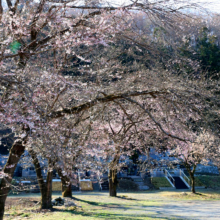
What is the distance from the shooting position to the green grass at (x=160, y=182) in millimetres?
21984

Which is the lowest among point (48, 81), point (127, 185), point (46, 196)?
point (127, 185)

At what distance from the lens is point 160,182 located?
22578 mm

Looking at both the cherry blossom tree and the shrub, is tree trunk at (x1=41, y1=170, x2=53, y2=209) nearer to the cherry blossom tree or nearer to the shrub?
the cherry blossom tree

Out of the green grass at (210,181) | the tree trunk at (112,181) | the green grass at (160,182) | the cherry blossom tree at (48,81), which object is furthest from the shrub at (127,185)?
the cherry blossom tree at (48,81)

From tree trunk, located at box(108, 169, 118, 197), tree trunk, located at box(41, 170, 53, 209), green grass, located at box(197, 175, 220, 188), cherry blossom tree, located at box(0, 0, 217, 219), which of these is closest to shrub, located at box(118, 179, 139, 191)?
tree trunk, located at box(108, 169, 118, 197)

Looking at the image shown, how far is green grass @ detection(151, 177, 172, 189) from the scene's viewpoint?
866 inches

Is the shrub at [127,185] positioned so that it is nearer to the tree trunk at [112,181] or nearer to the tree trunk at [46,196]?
the tree trunk at [112,181]

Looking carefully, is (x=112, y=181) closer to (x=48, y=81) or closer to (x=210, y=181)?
(x=48, y=81)

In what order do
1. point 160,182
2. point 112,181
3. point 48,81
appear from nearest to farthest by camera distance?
point 48,81
point 112,181
point 160,182

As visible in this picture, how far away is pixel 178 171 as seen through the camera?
79.4ft

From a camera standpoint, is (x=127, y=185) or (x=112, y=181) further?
(x=127, y=185)

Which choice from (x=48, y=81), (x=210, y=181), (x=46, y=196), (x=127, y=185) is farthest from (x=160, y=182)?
(x=48, y=81)

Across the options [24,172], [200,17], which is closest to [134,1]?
[200,17]

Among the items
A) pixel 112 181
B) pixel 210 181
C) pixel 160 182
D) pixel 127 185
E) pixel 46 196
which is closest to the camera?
pixel 46 196
